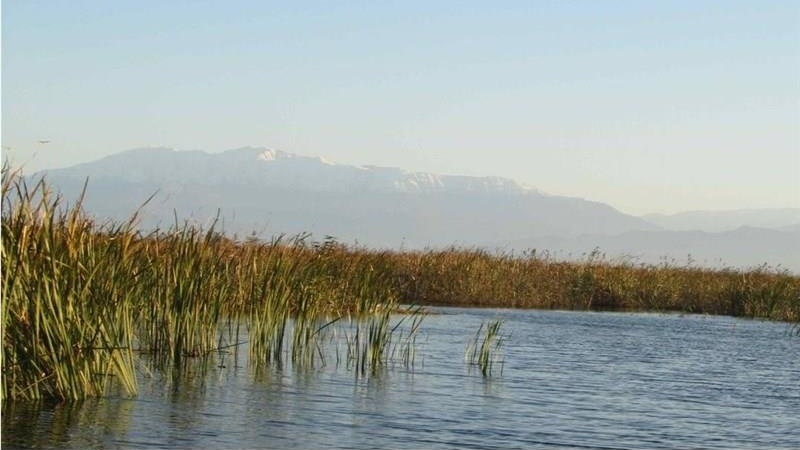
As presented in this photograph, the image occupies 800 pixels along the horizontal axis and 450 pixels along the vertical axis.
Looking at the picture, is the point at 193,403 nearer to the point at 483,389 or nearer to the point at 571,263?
the point at 483,389

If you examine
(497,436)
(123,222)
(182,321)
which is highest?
(123,222)

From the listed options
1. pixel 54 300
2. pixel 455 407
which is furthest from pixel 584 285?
pixel 54 300

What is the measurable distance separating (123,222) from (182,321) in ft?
7.35

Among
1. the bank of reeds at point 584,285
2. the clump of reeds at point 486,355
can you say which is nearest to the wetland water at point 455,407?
the clump of reeds at point 486,355

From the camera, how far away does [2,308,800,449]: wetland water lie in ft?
45.0

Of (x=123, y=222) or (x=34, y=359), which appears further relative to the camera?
(x=123, y=222)

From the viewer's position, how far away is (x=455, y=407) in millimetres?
16625

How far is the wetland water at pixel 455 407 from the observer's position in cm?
1372

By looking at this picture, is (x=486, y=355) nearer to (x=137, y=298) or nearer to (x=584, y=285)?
(x=137, y=298)

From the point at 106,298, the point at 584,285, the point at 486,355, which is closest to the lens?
the point at 106,298

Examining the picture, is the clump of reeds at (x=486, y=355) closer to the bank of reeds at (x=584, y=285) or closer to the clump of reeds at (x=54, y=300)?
the clump of reeds at (x=54, y=300)

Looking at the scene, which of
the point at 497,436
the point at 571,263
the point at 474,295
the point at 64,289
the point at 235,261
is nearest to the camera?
the point at 64,289

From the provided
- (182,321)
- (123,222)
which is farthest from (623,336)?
(123,222)

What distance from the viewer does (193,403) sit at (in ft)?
51.3
